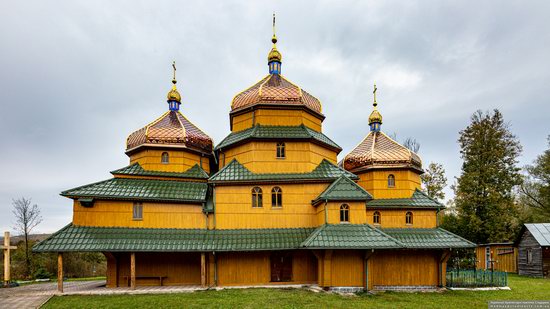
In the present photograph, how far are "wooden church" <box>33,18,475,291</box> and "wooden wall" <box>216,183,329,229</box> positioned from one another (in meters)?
0.05

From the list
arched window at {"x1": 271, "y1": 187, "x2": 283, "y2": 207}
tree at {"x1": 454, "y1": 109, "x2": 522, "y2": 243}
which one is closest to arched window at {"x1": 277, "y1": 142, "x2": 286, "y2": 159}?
arched window at {"x1": 271, "y1": 187, "x2": 283, "y2": 207}

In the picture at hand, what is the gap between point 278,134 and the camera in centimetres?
1817

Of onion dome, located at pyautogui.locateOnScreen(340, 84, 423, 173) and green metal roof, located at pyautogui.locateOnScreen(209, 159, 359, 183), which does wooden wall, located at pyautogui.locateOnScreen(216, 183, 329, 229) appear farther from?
onion dome, located at pyautogui.locateOnScreen(340, 84, 423, 173)

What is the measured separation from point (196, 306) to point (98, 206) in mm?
7529

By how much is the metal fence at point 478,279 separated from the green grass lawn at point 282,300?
5.41 ft

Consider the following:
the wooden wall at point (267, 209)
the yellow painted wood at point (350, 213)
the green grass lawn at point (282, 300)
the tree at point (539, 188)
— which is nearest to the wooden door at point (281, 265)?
the wooden wall at point (267, 209)

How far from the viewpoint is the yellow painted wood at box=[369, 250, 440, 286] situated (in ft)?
55.9

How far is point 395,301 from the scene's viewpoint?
13.8 meters

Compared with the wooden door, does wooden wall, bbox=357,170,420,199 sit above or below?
above

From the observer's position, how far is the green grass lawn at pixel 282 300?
41.7ft

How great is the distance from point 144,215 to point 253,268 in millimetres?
5774

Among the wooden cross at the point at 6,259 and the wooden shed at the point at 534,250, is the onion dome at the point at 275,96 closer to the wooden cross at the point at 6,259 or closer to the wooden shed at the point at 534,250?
the wooden cross at the point at 6,259

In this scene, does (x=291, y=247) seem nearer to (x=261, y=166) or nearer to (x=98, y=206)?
(x=261, y=166)

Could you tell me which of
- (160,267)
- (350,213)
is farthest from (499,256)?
(160,267)
